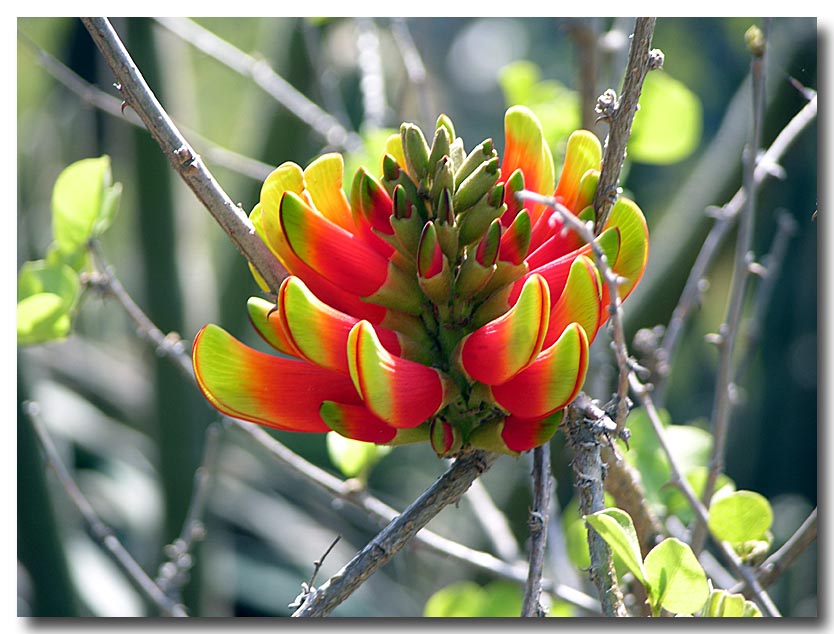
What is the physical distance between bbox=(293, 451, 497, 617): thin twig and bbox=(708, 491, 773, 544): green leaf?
0.24 meters

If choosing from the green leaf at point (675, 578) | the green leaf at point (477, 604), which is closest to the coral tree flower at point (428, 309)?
the green leaf at point (675, 578)

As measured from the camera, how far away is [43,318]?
A: 0.79m

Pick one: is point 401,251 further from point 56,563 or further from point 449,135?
point 56,563

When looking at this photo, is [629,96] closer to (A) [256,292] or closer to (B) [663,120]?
(B) [663,120]

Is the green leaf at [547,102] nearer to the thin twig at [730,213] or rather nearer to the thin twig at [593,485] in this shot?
the thin twig at [730,213]

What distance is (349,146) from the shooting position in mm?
1199

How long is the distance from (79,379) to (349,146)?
1.10 m

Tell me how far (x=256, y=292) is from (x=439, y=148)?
41.6 inches

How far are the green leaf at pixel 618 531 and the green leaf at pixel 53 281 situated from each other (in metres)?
0.48

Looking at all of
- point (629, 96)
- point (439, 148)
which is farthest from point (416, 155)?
point (629, 96)

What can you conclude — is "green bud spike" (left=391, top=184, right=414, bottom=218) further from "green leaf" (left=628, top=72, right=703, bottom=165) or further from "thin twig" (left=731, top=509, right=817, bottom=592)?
"green leaf" (left=628, top=72, right=703, bottom=165)

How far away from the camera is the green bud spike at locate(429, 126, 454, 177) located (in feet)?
1.72
